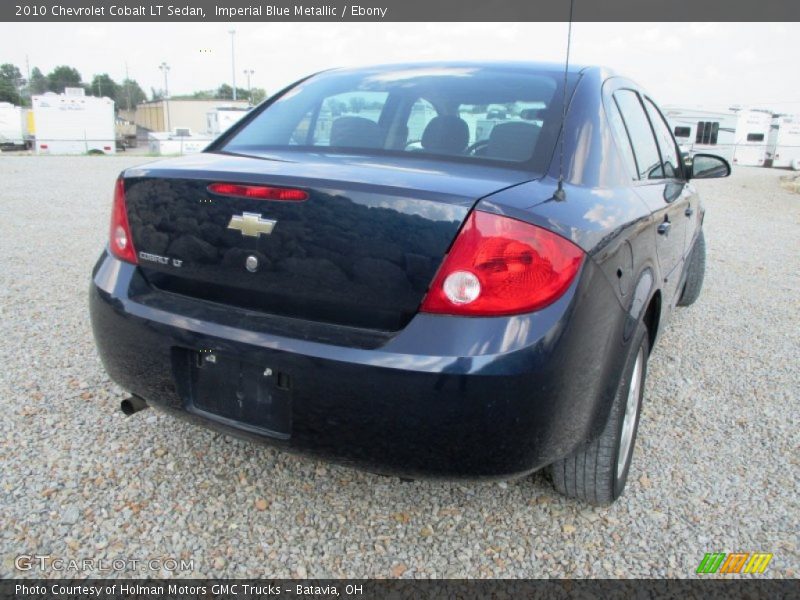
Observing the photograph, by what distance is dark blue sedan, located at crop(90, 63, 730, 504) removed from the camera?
159 cm

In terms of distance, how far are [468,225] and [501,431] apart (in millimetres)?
542

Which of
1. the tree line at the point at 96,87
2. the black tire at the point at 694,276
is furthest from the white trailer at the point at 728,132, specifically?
the tree line at the point at 96,87

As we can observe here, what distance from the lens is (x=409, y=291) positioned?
A: 1621 millimetres

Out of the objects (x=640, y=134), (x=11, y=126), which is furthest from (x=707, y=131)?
(x=11, y=126)

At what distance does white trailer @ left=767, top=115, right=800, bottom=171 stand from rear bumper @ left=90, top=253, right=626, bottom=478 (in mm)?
34637

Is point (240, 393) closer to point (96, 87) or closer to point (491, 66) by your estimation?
point (491, 66)

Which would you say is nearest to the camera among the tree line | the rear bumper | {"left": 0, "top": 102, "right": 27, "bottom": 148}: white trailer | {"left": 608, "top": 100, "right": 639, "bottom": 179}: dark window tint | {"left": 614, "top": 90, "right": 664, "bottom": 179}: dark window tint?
the rear bumper

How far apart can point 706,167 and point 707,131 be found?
31727 millimetres

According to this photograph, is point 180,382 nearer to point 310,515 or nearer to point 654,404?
point 310,515

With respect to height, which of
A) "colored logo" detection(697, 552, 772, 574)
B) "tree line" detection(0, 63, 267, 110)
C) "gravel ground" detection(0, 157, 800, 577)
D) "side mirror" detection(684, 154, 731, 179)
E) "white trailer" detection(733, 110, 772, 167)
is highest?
"tree line" detection(0, 63, 267, 110)

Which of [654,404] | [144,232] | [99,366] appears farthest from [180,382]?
[654,404]

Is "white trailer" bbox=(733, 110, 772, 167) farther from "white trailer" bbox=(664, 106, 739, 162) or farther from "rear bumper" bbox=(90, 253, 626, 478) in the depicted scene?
"rear bumper" bbox=(90, 253, 626, 478)

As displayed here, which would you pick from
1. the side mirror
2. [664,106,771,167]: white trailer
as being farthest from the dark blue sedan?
[664,106,771,167]: white trailer

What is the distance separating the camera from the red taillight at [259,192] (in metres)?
1.71
